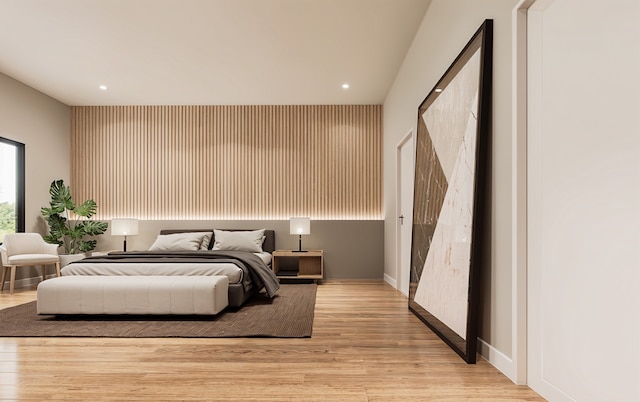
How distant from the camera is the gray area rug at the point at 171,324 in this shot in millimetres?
3283

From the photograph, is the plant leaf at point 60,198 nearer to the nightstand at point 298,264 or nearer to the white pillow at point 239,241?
the white pillow at point 239,241

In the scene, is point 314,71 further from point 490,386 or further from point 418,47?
point 490,386

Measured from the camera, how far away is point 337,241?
271 inches

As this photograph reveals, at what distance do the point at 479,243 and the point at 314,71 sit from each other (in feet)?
11.9

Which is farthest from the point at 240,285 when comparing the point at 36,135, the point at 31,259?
the point at 36,135

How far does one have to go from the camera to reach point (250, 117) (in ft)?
23.4

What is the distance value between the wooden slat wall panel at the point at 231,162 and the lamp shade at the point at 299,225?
0.52 metres

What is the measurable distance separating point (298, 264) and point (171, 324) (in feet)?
10.9

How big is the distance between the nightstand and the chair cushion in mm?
2882

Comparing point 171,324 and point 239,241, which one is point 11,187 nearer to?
point 239,241
